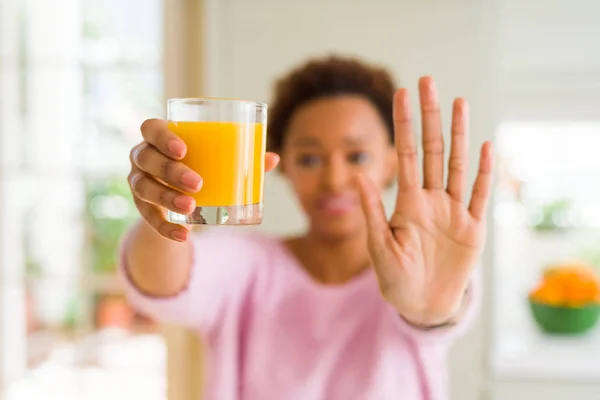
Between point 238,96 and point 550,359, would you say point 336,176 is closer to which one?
point 238,96

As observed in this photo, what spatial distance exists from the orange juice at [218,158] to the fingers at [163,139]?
0.6 inches

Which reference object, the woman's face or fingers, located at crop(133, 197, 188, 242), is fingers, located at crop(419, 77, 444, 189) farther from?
fingers, located at crop(133, 197, 188, 242)

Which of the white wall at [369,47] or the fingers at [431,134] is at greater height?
the white wall at [369,47]

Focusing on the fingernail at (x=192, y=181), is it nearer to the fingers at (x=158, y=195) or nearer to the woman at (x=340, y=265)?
the fingers at (x=158, y=195)

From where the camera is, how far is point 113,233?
2287 millimetres

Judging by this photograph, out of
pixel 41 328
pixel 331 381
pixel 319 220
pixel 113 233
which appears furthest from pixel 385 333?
pixel 41 328

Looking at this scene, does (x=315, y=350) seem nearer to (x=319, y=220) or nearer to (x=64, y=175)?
(x=319, y=220)

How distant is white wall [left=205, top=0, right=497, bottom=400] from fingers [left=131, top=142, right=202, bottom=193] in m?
1.18

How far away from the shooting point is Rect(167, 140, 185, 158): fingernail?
0.69 m

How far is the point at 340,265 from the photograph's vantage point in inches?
51.3

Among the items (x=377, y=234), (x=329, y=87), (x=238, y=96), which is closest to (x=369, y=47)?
(x=238, y=96)

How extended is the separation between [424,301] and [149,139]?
0.49m

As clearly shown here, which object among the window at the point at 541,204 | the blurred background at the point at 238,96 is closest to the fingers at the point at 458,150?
the blurred background at the point at 238,96

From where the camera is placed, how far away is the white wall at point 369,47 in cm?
187
